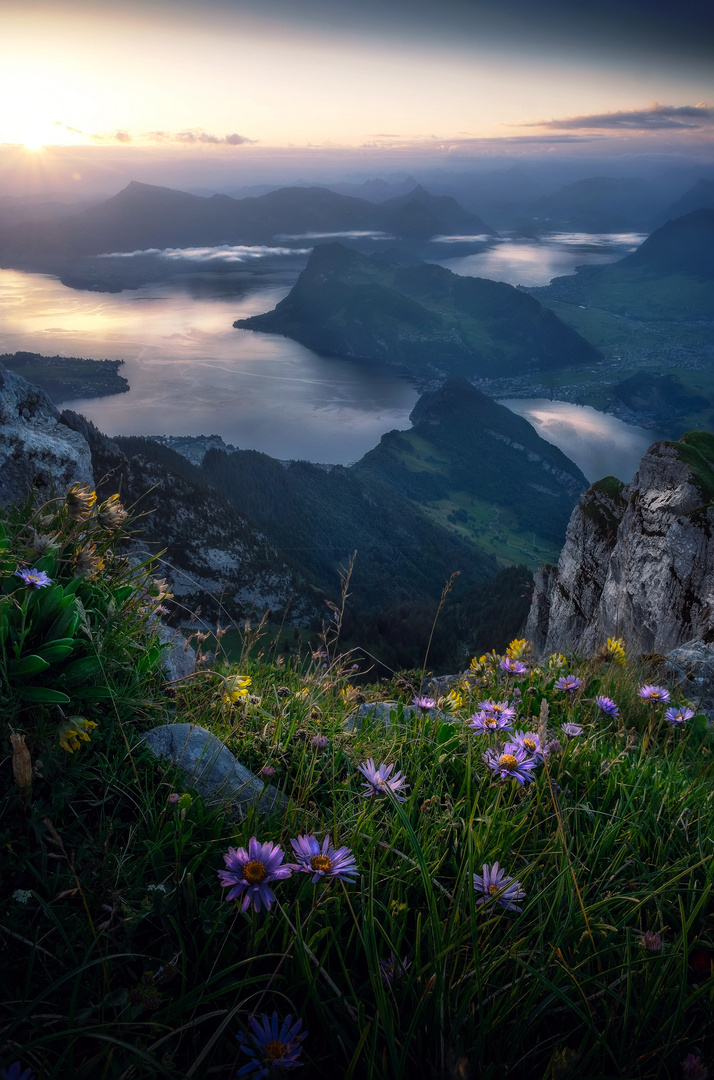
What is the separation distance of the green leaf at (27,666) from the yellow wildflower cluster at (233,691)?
864mm

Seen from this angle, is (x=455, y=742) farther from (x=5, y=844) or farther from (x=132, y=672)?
(x=5, y=844)

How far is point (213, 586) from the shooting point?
259 ft

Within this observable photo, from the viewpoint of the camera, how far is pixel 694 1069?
1.28 metres

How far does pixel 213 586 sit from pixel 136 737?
259ft

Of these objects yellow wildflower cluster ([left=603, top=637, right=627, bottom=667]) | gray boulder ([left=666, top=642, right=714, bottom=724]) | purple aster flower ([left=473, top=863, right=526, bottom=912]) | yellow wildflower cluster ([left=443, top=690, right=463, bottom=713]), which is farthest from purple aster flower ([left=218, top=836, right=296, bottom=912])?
gray boulder ([left=666, top=642, right=714, bottom=724])

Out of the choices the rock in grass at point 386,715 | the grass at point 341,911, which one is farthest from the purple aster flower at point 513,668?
the grass at point 341,911

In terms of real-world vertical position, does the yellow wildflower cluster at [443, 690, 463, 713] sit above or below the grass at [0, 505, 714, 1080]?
below

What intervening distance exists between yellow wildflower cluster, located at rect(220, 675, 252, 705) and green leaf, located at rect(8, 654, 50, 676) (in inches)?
34.0

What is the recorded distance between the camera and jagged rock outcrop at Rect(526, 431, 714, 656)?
690 inches

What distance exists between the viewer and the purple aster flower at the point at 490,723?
7.88 ft

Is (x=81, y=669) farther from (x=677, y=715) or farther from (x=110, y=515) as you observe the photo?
(x=677, y=715)

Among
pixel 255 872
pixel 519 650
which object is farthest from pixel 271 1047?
pixel 519 650

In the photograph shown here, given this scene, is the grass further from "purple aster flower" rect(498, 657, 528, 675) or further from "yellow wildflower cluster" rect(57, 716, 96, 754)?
"purple aster flower" rect(498, 657, 528, 675)

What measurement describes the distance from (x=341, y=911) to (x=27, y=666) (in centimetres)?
126
